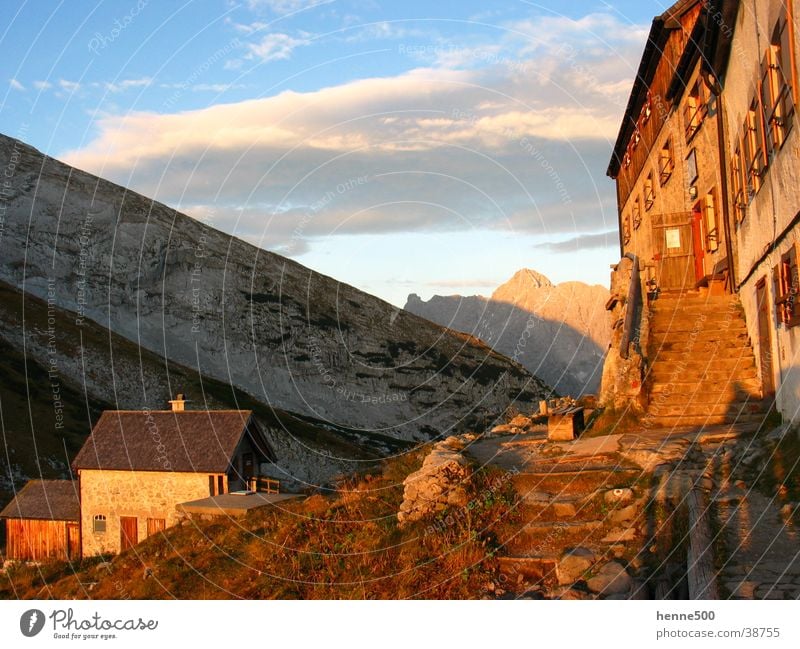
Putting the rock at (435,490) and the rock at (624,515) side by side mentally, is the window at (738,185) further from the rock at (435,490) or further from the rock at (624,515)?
the rock at (435,490)

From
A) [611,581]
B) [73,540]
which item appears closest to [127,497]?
[73,540]

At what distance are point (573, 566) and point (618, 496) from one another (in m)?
2.19

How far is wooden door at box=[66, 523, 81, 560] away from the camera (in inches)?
1265

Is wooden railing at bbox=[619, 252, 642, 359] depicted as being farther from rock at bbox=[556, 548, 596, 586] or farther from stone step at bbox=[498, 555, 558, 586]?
rock at bbox=[556, 548, 596, 586]

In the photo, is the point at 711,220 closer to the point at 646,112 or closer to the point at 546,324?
the point at 646,112

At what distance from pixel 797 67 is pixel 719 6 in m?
8.18

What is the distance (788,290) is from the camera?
1275 cm

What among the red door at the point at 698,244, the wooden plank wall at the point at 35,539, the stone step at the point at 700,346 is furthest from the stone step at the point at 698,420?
the wooden plank wall at the point at 35,539

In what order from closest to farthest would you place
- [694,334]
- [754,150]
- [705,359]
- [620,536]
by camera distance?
[620,536] < [754,150] < [705,359] < [694,334]

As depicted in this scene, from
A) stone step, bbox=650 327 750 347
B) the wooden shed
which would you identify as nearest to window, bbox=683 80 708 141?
stone step, bbox=650 327 750 347

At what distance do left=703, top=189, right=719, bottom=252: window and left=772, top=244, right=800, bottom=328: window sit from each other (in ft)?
27.7

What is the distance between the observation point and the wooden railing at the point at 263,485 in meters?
29.4

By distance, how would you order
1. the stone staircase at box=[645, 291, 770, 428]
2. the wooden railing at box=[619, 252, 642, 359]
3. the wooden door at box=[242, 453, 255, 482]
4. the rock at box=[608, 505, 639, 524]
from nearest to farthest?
1. the rock at box=[608, 505, 639, 524]
2. the stone staircase at box=[645, 291, 770, 428]
3. the wooden railing at box=[619, 252, 642, 359]
4. the wooden door at box=[242, 453, 255, 482]

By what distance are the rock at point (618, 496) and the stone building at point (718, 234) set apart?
3.28m
